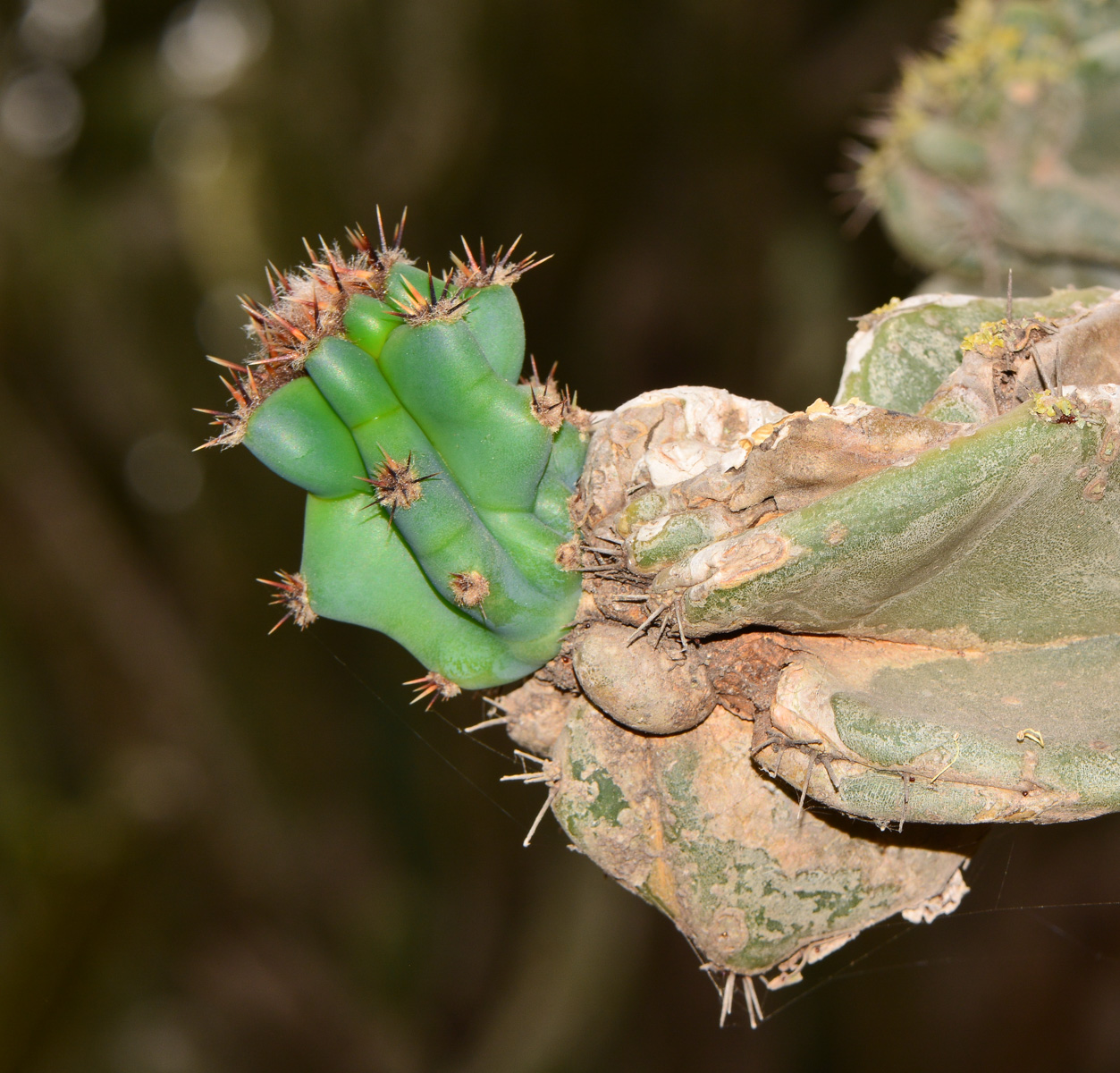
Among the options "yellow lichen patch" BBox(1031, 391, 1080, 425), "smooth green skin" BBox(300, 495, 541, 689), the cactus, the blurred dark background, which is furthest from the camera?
the blurred dark background

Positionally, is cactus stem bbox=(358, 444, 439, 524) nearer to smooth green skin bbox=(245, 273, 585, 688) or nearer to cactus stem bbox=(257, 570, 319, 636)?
smooth green skin bbox=(245, 273, 585, 688)

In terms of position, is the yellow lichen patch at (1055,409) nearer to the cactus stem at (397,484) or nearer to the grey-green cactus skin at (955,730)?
the grey-green cactus skin at (955,730)

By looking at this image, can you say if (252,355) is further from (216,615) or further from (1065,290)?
(216,615)

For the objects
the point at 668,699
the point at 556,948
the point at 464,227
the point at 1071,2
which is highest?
the point at 464,227

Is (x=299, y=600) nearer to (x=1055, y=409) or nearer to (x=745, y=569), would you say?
(x=745, y=569)

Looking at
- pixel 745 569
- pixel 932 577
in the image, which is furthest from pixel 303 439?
pixel 932 577

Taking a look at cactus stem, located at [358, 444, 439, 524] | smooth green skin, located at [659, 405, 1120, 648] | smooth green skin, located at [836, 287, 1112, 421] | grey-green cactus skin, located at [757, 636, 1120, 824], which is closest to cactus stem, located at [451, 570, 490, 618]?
cactus stem, located at [358, 444, 439, 524]

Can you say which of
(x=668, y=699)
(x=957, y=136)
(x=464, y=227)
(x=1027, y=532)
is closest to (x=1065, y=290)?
(x=1027, y=532)

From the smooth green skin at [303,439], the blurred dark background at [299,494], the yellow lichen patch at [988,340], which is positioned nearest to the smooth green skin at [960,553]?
the yellow lichen patch at [988,340]
